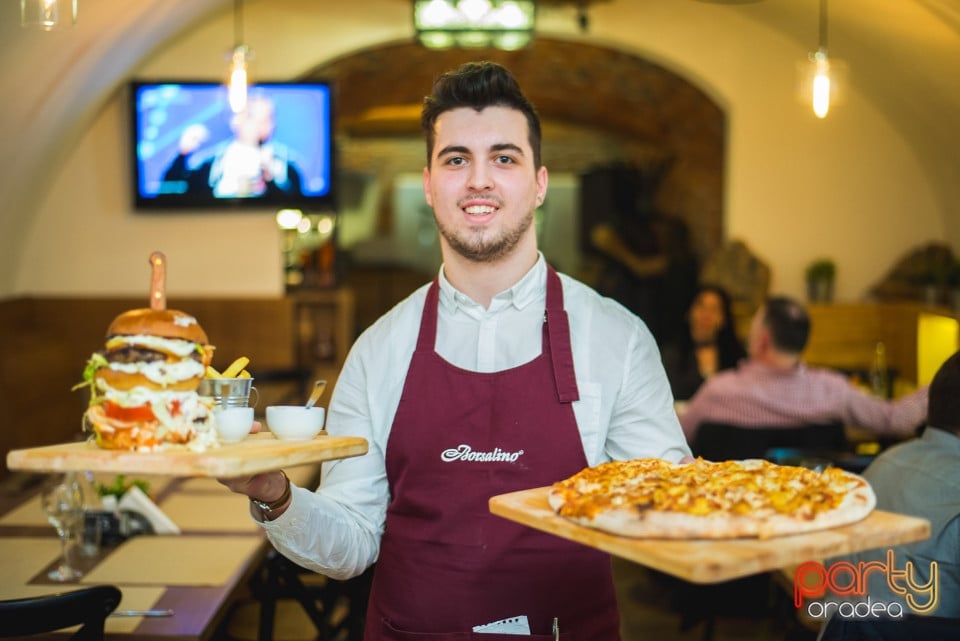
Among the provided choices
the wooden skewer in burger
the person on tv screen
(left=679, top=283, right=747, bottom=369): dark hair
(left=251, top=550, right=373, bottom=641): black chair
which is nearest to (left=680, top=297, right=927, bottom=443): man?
(left=679, top=283, right=747, bottom=369): dark hair

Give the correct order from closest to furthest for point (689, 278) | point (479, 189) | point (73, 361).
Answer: point (479, 189) < point (73, 361) < point (689, 278)

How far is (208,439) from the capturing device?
1733 mm

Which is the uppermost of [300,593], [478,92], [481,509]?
[478,92]

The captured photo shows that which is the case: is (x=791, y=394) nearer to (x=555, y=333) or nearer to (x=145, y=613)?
(x=555, y=333)

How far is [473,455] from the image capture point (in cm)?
221

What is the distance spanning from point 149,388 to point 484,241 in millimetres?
780

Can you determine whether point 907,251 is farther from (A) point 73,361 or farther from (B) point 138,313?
(B) point 138,313

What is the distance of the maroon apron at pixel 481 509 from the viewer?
2197 mm

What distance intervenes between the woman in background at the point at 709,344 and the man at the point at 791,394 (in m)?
1.05

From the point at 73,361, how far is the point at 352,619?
13.2 ft

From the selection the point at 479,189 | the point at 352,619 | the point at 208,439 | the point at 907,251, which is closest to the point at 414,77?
the point at 907,251

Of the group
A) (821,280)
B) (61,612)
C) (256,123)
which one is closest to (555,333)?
(61,612)

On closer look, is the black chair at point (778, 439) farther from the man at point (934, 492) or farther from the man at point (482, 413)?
the man at point (482, 413)

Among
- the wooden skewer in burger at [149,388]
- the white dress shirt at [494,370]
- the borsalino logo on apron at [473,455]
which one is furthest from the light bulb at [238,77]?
the wooden skewer in burger at [149,388]
